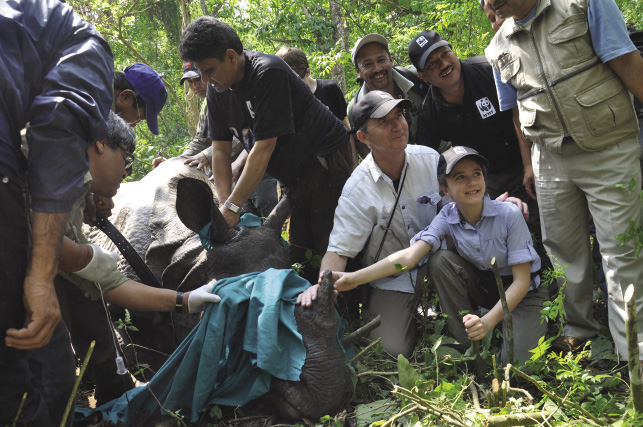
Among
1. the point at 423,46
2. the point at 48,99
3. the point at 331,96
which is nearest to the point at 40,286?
the point at 48,99

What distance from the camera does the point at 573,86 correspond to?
12.4ft

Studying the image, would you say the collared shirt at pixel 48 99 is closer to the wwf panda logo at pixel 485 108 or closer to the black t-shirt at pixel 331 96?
the wwf panda logo at pixel 485 108

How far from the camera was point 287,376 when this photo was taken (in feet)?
10.4

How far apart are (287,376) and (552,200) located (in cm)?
220

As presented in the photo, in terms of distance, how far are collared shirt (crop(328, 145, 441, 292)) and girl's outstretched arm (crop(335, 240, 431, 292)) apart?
1.43ft

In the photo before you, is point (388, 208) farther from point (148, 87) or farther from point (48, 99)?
point (48, 99)

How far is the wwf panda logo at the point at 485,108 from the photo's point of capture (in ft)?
15.9

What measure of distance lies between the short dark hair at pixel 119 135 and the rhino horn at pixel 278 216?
4.46 feet

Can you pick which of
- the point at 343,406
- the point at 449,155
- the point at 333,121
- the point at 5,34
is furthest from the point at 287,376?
the point at 333,121

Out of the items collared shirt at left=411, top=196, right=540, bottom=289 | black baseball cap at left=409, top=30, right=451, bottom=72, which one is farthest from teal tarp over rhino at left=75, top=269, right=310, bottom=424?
black baseball cap at left=409, top=30, right=451, bottom=72

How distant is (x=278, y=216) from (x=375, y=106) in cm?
123

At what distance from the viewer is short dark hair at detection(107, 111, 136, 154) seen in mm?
3793

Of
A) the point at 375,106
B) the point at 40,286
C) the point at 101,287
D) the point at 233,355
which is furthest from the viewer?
the point at 375,106

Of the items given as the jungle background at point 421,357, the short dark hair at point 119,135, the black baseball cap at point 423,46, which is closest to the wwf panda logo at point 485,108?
the black baseball cap at point 423,46
